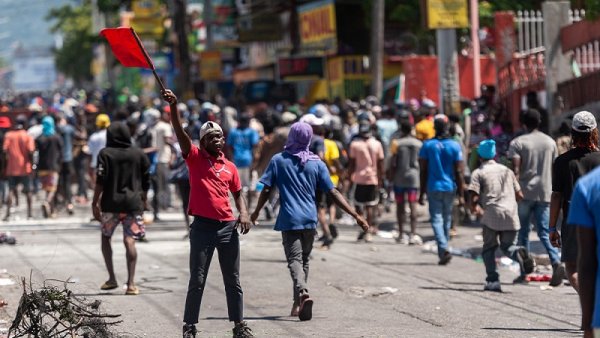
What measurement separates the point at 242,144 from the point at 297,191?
1137 centimetres

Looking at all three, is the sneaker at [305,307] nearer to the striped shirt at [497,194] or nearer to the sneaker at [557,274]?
the striped shirt at [497,194]

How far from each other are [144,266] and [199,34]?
55915 mm

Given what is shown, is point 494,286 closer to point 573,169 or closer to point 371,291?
point 371,291

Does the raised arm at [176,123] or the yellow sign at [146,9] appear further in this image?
the yellow sign at [146,9]

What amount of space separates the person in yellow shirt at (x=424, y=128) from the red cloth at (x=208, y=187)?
9418 millimetres

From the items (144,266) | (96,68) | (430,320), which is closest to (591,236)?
(430,320)

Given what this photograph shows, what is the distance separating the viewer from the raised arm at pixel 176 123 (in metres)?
9.48

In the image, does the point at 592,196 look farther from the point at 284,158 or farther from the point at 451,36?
the point at 451,36

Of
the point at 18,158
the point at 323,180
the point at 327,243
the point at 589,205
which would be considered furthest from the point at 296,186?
the point at 18,158

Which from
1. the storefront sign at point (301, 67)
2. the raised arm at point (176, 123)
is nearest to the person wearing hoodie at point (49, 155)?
the raised arm at point (176, 123)

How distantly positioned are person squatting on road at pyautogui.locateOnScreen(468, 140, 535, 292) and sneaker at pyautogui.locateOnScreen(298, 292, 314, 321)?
110 inches

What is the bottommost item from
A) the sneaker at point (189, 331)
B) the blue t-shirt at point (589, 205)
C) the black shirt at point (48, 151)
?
the sneaker at point (189, 331)

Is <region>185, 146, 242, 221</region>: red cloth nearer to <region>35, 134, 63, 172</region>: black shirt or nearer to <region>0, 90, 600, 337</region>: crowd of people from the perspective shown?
<region>0, 90, 600, 337</region>: crowd of people

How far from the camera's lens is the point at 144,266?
16031 mm
